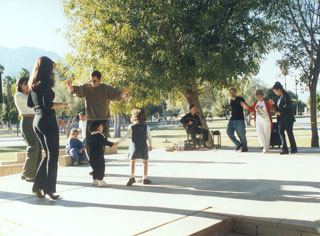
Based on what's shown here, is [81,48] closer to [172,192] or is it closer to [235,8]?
[235,8]

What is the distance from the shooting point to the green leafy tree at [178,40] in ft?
37.0

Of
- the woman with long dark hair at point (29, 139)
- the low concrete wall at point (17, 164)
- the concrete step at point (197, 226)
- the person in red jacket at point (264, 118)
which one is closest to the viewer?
the concrete step at point (197, 226)

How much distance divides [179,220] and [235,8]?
9.61m

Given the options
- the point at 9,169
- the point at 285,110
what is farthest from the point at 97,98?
the point at 285,110

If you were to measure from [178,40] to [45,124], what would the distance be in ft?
25.1

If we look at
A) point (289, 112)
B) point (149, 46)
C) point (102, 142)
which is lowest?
point (102, 142)

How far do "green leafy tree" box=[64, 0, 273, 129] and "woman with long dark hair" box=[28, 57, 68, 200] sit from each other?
249 inches

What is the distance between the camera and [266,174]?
271 inches

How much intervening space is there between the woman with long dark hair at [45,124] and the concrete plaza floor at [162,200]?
0.26 meters

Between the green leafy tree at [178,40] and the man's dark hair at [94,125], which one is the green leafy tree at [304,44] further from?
the man's dark hair at [94,125]

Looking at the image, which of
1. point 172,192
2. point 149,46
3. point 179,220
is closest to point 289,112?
point 149,46

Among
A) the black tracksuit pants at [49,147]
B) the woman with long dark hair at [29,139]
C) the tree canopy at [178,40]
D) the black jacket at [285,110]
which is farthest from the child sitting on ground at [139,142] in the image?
the black jacket at [285,110]

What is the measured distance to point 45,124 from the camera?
5141 millimetres

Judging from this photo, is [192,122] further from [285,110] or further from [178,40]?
[285,110]
